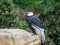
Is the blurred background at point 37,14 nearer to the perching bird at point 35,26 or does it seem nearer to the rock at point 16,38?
the perching bird at point 35,26

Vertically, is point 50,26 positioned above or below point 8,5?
below

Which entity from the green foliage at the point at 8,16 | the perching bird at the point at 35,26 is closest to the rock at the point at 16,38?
the perching bird at the point at 35,26

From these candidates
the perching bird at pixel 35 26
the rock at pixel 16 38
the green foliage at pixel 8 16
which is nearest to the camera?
the rock at pixel 16 38

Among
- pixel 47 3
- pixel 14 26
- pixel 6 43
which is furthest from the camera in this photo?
pixel 47 3

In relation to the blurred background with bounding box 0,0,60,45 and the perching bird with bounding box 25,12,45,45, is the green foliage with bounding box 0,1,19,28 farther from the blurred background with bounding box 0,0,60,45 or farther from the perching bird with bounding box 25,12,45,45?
the perching bird with bounding box 25,12,45,45

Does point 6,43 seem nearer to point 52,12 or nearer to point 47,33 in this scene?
point 47,33

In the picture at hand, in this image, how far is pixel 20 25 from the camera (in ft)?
24.1

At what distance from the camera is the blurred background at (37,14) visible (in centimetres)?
716

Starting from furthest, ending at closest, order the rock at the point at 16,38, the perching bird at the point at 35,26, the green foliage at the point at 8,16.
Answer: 1. the green foliage at the point at 8,16
2. the perching bird at the point at 35,26
3. the rock at the point at 16,38

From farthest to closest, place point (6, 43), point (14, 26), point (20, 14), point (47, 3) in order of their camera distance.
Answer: point (47, 3)
point (20, 14)
point (14, 26)
point (6, 43)

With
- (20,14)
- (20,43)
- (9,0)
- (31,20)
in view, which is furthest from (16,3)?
(20,43)

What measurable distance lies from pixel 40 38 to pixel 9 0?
1.66m

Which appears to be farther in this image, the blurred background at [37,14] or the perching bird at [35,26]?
the blurred background at [37,14]

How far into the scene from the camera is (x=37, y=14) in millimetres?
8453
